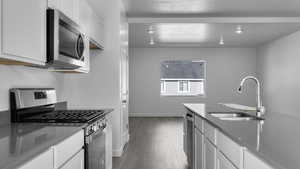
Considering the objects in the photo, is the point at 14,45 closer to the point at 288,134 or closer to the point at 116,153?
the point at 288,134

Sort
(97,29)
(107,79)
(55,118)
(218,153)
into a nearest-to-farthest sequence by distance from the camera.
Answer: (218,153), (55,118), (97,29), (107,79)

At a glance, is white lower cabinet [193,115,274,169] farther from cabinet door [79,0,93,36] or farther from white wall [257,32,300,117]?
white wall [257,32,300,117]

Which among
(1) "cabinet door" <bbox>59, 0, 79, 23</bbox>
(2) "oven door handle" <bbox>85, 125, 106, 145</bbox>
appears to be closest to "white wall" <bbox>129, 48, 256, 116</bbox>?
(1) "cabinet door" <bbox>59, 0, 79, 23</bbox>

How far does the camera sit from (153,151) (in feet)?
17.0

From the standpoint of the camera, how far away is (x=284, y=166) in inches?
40.7

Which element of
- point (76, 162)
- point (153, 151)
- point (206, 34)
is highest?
A: point (206, 34)

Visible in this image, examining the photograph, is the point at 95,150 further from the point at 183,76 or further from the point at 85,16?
the point at 183,76

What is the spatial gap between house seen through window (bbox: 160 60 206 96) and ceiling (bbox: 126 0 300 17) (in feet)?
16.1

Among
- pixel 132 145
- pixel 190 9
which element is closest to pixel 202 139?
pixel 132 145

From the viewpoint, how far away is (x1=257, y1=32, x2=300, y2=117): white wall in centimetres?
840

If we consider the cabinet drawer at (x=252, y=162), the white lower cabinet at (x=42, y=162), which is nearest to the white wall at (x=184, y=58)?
the white lower cabinet at (x=42, y=162)

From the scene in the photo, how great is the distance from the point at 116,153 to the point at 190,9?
3158 mm

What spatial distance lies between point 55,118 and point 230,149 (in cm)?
149

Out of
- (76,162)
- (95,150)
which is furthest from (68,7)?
(76,162)
